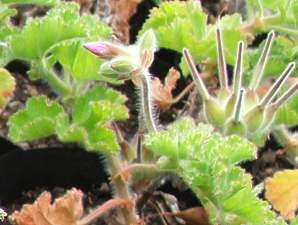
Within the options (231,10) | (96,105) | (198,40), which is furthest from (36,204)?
(231,10)

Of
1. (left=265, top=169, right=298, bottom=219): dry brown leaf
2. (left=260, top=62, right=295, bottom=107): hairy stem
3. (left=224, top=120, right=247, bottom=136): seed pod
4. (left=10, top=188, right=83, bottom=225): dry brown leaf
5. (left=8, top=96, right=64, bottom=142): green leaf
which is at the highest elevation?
(left=260, top=62, right=295, bottom=107): hairy stem

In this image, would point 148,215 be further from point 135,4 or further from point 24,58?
point 135,4

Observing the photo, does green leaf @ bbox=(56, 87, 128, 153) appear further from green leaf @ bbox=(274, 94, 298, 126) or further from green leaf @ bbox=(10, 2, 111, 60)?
green leaf @ bbox=(274, 94, 298, 126)

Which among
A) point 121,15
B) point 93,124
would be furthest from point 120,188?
point 121,15

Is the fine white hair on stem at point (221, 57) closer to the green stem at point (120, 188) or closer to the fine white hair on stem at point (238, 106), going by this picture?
the fine white hair on stem at point (238, 106)

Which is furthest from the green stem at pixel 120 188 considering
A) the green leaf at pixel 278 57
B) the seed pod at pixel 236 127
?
the green leaf at pixel 278 57

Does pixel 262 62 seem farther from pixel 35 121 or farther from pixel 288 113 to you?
pixel 35 121

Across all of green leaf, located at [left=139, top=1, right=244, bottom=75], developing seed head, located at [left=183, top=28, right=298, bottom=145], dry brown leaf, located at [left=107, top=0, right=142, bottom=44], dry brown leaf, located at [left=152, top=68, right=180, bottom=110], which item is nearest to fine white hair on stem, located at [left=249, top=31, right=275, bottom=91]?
developing seed head, located at [left=183, top=28, right=298, bottom=145]
